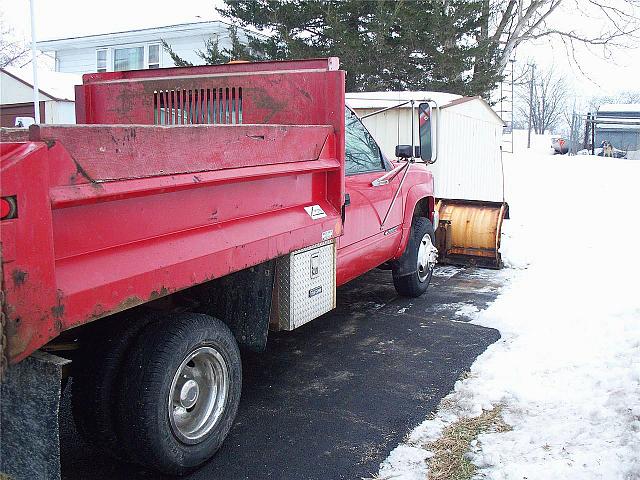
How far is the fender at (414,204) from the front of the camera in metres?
6.36

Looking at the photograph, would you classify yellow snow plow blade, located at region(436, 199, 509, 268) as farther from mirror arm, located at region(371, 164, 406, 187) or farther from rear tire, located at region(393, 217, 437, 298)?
mirror arm, located at region(371, 164, 406, 187)

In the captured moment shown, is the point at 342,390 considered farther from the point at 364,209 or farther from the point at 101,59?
the point at 101,59

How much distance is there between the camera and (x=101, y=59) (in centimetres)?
2473

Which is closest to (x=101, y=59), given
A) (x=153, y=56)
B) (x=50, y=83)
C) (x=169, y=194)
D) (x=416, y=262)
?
(x=153, y=56)

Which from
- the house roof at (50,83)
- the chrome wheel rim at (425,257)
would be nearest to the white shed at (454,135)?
the chrome wheel rim at (425,257)

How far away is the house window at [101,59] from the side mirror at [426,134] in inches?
845

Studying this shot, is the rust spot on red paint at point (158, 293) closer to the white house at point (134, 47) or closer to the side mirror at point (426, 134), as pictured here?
the side mirror at point (426, 134)

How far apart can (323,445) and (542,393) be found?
163 cm

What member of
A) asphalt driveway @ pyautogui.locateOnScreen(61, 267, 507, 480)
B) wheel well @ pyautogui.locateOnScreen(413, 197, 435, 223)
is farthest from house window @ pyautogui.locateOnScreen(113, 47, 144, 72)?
asphalt driveway @ pyautogui.locateOnScreen(61, 267, 507, 480)

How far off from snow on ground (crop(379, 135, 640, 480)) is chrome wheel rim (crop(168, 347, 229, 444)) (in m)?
0.96

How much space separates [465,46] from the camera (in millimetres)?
18688

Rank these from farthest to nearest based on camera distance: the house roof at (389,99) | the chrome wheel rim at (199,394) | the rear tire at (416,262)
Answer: the house roof at (389,99) < the rear tire at (416,262) < the chrome wheel rim at (199,394)

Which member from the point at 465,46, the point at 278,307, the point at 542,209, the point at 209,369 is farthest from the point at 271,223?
Answer: the point at 465,46

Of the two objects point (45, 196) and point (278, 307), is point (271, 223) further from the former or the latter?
point (45, 196)
